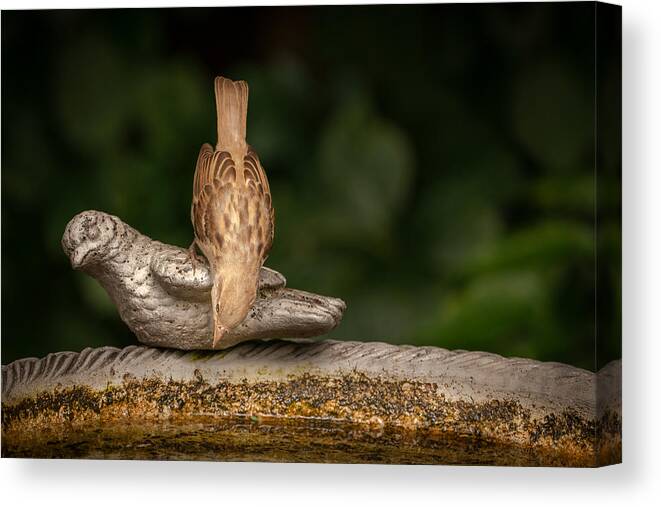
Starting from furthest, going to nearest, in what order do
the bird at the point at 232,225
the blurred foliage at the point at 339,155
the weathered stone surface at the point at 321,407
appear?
1. the blurred foliage at the point at 339,155
2. the weathered stone surface at the point at 321,407
3. the bird at the point at 232,225

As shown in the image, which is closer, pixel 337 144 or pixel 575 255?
pixel 575 255

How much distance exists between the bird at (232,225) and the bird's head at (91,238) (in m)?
0.24

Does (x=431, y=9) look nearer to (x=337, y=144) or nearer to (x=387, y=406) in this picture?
(x=337, y=144)

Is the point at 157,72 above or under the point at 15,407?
above

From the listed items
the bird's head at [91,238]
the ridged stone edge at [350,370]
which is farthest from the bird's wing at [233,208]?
the ridged stone edge at [350,370]

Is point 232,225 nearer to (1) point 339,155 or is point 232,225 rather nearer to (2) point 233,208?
(2) point 233,208

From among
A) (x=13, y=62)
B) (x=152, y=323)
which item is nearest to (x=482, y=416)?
(x=152, y=323)

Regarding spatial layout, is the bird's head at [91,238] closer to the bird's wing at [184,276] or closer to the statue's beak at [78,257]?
the statue's beak at [78,257]

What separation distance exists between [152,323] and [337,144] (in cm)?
83

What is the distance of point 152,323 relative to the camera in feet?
12.8

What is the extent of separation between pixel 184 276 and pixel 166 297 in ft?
0.39

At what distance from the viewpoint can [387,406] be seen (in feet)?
12.7

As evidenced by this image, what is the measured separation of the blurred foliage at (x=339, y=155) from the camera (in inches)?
161

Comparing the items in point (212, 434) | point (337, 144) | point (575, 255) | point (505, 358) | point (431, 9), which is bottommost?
point (212, 434)
